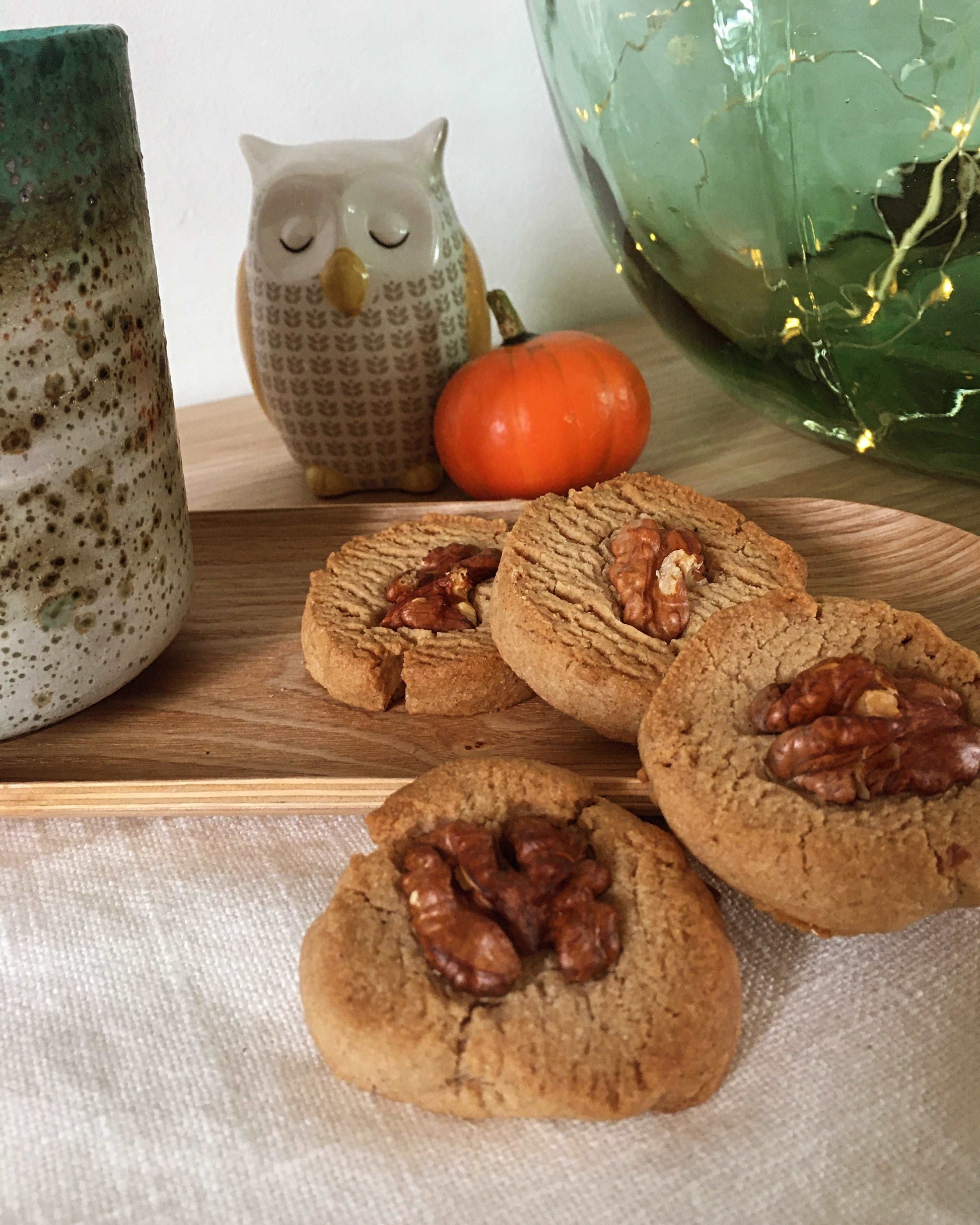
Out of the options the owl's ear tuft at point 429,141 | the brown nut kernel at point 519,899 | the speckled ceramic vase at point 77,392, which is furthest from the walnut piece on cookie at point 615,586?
the owl's ear tuft at point 429,141

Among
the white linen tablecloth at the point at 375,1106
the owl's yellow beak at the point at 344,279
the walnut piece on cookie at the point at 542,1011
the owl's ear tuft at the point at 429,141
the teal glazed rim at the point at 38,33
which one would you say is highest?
the teal glazed rim at the point at 38,33

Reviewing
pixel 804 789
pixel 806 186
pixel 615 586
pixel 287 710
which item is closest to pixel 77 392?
pixel 287 710

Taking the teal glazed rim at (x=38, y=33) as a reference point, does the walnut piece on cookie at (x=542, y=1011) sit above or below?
below

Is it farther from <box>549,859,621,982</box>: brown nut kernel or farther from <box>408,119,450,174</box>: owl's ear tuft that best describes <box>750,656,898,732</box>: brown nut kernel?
<box>408,119,450,174</box>: owl's ear tuft

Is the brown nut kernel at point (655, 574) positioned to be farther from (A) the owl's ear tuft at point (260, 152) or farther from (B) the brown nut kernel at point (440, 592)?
(A) the owl's ear tuft at point (260, 152)

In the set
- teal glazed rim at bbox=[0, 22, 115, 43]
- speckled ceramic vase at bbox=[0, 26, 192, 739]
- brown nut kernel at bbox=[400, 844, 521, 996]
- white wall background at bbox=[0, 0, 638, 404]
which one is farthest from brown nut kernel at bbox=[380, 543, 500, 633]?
white wall background at bbox=[0, 0, 638, 404]

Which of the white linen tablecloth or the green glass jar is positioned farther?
the green glass jar

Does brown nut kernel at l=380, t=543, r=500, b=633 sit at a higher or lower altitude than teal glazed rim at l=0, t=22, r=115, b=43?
lower
